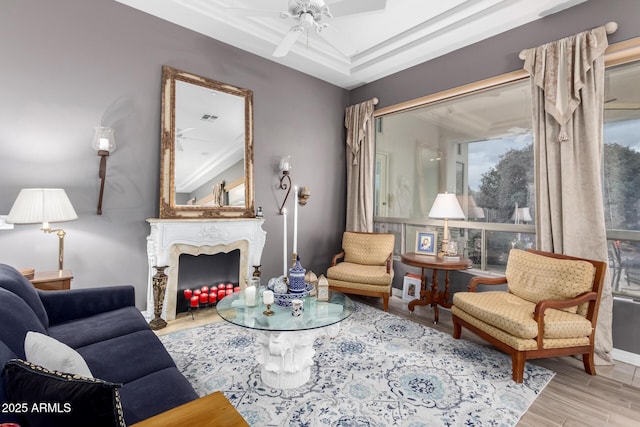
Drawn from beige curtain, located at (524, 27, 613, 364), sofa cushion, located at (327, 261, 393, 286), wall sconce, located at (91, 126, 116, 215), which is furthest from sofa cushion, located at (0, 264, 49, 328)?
beige curtain, located at (524, 27, 613, 364)

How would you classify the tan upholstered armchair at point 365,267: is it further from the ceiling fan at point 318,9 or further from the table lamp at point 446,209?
the ceiling fan at point 318,9

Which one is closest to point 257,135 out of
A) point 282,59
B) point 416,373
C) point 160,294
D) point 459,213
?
point 282,59

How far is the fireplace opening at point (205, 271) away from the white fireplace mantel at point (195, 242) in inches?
5.2

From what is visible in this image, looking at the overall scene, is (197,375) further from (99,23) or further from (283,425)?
(99,23)

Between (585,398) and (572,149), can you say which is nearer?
(585,398)

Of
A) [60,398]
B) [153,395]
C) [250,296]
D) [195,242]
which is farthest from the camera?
[195,242]

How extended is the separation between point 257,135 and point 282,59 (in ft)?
3.37

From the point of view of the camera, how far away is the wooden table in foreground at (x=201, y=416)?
835 mm

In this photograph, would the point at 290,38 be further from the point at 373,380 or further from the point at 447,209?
the point at 373,380

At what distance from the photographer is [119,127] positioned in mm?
2891

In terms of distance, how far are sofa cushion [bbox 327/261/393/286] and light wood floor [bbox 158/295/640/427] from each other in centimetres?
109

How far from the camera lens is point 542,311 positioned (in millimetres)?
2121

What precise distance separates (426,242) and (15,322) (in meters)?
3.54

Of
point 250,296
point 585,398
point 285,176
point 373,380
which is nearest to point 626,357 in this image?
point 585,398
